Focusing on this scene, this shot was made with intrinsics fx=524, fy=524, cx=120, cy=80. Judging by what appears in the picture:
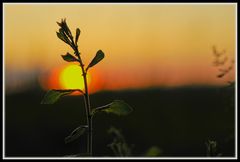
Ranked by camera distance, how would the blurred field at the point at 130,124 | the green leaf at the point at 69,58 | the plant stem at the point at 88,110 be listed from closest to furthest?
the plant stem at the point at 88,110 < the green leaf at the point at 69,58 < the blurred field at the point at 130,124

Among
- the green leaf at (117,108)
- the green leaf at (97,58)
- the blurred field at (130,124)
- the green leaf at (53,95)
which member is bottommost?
the blurred field at (130,124)

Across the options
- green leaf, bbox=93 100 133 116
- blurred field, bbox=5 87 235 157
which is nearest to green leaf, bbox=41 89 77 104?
green leaf, bbox=93 100 133 116

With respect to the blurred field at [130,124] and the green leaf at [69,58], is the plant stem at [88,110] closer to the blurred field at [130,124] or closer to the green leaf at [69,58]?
the green leaf at [69,58]

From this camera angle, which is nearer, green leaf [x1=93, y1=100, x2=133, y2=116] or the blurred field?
green leaf [x1=93, y1=100, x2=133, y2=116]

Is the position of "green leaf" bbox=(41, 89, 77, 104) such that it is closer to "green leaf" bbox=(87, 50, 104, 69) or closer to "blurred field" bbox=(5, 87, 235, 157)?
"green leaf" bbox=(87, 50, 104, 69)

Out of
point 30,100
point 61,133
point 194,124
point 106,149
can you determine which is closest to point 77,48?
point 106,149

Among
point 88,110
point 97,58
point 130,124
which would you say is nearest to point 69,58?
point 97,58

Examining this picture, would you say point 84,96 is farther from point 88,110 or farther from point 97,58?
point 97,58

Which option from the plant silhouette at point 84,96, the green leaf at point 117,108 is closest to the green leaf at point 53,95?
the plant silhouette at point 84,96
